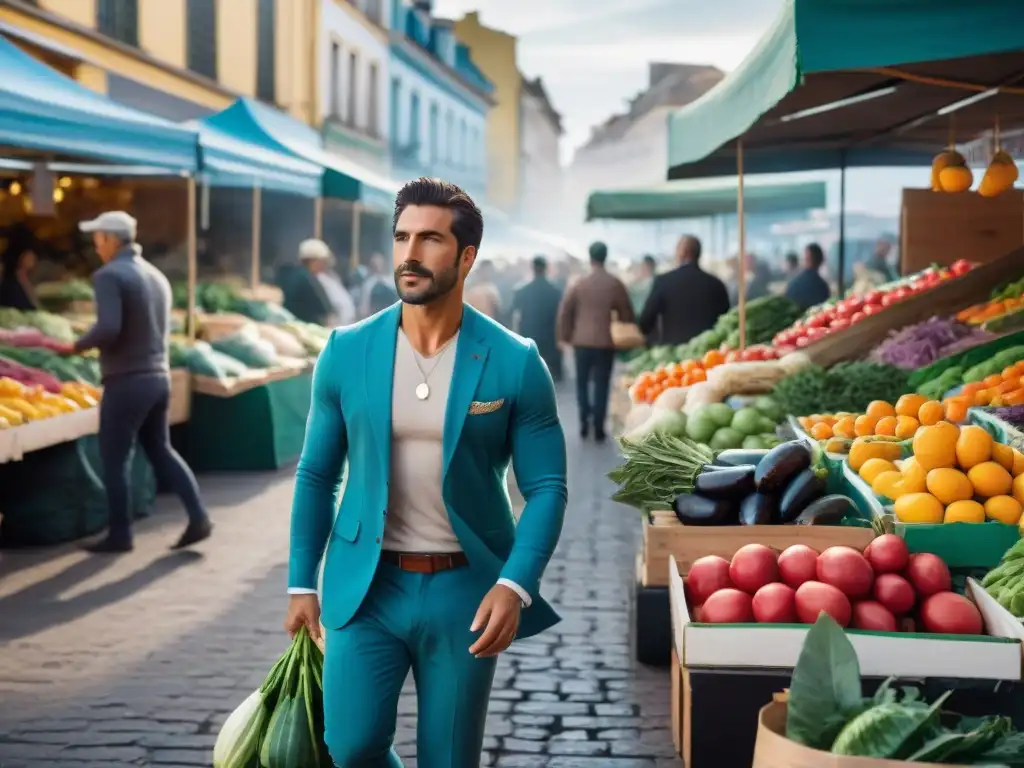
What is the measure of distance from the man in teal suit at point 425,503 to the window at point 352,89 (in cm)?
3233

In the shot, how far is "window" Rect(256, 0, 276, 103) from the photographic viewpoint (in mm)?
27250

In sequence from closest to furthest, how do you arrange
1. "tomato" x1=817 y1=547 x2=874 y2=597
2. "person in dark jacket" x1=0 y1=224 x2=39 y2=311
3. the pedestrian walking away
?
"tomato" x1=817 y1=547 x2=874 y2=597 → "person in dark jacket" x1=0 y1=224 x2=39 y2=311 → the pedestrian walking away

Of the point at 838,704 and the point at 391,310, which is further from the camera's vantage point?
the point at 391,310

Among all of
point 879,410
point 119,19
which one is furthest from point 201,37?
point 879,410

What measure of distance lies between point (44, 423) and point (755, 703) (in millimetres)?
5984

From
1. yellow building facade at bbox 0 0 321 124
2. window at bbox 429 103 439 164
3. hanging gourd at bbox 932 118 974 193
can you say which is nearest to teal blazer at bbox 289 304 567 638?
hanging gourd at bbox 932 118 974 193

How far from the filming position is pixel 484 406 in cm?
351

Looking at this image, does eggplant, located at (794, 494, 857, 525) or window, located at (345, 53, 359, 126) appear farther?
window, located at (345, 53, 359, 126)

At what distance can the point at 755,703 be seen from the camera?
13.4ft

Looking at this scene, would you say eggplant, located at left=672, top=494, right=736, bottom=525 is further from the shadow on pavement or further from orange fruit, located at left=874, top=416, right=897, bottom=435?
the shadow on pavement

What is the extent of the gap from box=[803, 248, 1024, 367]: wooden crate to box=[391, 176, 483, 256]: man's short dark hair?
6.95 metres

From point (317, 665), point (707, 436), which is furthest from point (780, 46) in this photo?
point (317, 665)

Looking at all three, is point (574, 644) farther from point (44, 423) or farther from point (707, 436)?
point (44, 423)

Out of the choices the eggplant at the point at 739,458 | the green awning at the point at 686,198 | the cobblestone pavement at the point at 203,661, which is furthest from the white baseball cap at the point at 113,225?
the green awning at the point at 686,198
